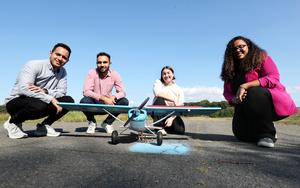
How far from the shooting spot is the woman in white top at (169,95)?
707 cm

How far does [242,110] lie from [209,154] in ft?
5.89

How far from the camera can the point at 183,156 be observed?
12.1ft

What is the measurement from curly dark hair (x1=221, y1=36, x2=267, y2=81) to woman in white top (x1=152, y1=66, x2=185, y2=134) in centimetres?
168

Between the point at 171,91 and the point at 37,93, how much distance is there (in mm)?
3035

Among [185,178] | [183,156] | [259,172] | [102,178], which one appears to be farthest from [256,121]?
[102,178]

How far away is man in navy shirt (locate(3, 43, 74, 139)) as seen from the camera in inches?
219

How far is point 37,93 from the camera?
558 cm

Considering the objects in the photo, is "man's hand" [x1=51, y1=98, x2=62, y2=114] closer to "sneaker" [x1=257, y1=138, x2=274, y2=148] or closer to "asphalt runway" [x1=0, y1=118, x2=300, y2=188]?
"asphalt runway" [x1=0, y1=118, x2=300, y2=188]

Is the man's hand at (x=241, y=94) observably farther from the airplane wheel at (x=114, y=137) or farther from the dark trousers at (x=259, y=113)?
the airplane wheel at (x=114, y=137)

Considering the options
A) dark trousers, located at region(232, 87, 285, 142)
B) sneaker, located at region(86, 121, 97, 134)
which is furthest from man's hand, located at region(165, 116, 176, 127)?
dark trousers, located at region(232, 87, 285, 142)

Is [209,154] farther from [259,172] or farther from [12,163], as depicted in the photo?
[12,163]

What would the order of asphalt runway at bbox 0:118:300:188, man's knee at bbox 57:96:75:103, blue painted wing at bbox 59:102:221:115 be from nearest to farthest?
asphalt runway at bbox 0:118:300:188, blue painted wing at bbox 59:102:221:115, man's knee at bbox 57:96:75:103

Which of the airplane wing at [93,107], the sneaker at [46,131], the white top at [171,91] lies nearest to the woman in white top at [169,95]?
the white top at [171,91]

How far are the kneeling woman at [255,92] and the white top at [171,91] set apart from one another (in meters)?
1.80
